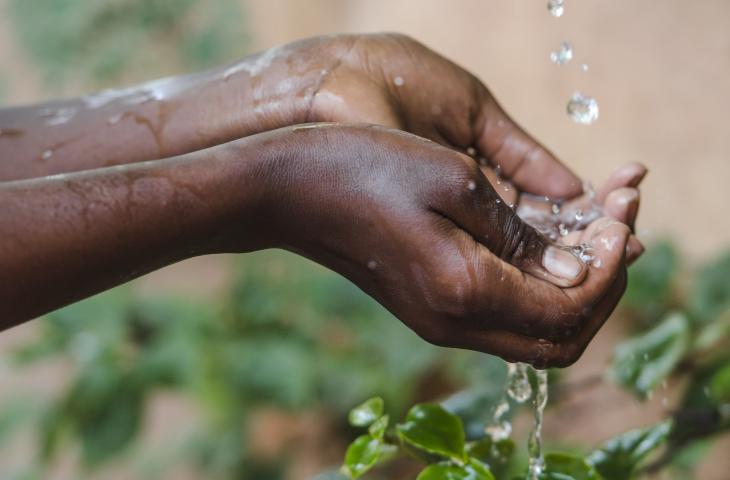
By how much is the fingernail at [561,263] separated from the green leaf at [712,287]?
1372 mm

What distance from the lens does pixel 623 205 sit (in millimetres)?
1117

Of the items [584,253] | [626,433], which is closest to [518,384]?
[626,433]

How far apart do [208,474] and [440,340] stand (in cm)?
241

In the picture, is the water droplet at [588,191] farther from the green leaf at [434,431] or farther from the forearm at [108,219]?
the forearm at [108,219]

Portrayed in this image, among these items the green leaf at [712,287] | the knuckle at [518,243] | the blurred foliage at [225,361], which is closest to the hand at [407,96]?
the knuckle at [518,243]

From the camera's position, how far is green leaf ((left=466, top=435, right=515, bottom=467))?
2.96 feet

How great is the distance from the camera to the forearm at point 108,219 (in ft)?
2.50

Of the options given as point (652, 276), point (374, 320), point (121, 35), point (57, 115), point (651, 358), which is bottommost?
point (374, 320)

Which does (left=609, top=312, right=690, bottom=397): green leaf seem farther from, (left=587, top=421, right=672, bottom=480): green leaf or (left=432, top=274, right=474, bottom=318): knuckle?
(left=432, top=274, right=474, bottom=318): knuckle

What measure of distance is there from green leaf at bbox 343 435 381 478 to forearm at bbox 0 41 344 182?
0.56 m

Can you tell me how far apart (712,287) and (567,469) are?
151 centimetres

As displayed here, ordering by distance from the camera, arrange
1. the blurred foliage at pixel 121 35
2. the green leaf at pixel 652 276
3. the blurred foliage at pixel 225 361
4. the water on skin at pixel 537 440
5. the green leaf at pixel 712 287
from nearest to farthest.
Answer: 1. the water on skin at pixel 537 440
2. the green leaf at pixel 712 287
3. the green leaf at pixel 652 276
4. the blurred foliage at pixel 225 361
5. the blurred foliage at pixel 121 35

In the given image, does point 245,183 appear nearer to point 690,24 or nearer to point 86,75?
point 690,24

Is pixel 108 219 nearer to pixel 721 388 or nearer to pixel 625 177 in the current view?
pixel 625 177
